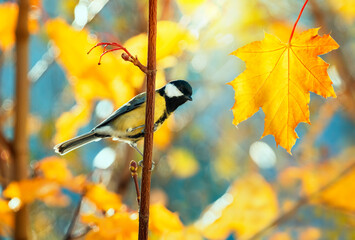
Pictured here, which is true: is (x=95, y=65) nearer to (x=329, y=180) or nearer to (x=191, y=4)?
(x=191, y=4)

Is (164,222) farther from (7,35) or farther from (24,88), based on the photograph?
(7,35)

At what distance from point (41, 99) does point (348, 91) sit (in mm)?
2301

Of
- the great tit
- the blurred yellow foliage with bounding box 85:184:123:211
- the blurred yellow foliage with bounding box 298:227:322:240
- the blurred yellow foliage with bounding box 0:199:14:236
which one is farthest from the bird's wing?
the blurred yellow foliage with bounding box 298:227:322:240

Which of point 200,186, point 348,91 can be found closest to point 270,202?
point 348,91

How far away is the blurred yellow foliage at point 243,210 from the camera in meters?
0.96

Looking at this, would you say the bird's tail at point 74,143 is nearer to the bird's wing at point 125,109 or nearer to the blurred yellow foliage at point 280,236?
the bird's wing at point 125,109

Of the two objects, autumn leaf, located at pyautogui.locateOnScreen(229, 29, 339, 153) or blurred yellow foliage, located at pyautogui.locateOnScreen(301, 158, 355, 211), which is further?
blurred yellow foliage, located at pyautogui.locateOnScreen(301, 158, 355, 211)

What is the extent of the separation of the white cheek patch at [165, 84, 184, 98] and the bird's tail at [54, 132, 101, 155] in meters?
0.13

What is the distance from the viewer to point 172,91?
0.64 metres

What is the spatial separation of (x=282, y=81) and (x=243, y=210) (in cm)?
75

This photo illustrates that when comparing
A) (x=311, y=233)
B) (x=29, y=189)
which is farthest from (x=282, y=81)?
(x=311, y=233)

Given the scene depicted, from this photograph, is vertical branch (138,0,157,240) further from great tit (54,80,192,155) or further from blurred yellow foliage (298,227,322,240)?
blurred yellow foliage (298,227,322,240)

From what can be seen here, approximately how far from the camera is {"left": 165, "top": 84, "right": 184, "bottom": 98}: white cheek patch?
0.63 metres

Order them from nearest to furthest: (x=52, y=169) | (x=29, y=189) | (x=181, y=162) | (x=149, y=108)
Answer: (x=149, y=108), (x=29, y=189), (x=52, y=169), (x=181, y=162)
